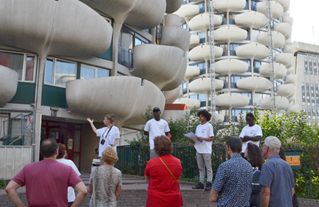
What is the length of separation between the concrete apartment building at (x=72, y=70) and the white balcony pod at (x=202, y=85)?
32070mm

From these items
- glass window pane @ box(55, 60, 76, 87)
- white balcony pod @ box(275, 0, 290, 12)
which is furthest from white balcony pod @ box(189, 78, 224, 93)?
glass window pane @ box(55, 60, 76, 87)

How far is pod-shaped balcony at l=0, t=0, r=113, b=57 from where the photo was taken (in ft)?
51.8

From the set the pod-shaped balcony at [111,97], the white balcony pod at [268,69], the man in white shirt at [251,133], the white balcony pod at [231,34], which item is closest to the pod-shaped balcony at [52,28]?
the pod-shaped balcony at [111,97]

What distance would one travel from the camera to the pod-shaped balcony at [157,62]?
23.0m

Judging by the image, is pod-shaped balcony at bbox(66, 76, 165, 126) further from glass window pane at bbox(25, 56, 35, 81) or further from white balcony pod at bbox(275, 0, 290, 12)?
white balcony pod at bbox(275, 0, 290, 12)

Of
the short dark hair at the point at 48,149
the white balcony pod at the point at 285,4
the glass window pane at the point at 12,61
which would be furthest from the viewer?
the white balcony pod at the point at 285,4

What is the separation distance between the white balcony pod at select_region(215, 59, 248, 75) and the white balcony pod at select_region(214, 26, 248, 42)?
12.1 ft

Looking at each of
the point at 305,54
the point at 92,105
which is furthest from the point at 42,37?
the point at 305,54

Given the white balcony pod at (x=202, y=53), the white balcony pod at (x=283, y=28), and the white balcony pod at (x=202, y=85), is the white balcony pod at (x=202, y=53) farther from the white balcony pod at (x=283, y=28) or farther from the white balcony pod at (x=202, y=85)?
the white balcony pod at (x=283, y=28)

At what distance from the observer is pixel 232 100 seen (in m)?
55.0

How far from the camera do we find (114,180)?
5.15m

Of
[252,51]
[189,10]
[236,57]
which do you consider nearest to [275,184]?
[252,51]

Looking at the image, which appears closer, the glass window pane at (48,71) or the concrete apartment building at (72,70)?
the concrete apartment building at (72,70)

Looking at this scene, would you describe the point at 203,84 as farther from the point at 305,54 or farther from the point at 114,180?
the point at 305,54
